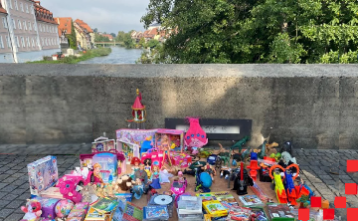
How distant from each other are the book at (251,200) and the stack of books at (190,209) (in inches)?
27.2

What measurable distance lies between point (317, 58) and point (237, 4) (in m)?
3.75

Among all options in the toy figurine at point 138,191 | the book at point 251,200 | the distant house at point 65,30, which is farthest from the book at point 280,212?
the distant house at point 65,30

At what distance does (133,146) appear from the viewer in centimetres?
445

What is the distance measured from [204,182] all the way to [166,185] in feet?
2.20

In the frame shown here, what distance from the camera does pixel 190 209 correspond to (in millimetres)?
2955

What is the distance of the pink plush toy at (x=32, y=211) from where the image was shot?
9.91 feet

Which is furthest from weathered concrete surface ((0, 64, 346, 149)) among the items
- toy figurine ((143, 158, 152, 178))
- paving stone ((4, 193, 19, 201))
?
paving stone ((4, 193, 19, 201))

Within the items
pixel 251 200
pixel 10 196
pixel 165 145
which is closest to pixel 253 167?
pixel 251 200

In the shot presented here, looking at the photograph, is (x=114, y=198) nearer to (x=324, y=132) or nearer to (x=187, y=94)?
(x=187, y=94)

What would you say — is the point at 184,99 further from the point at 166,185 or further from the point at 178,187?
the point at 178,187

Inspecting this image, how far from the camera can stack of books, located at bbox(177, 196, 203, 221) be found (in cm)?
289

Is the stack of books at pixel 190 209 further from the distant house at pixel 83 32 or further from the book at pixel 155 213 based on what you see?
the distant house at pixel 83 32

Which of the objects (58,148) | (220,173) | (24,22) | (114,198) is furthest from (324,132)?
(24,22)

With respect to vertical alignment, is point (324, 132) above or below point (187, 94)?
below
